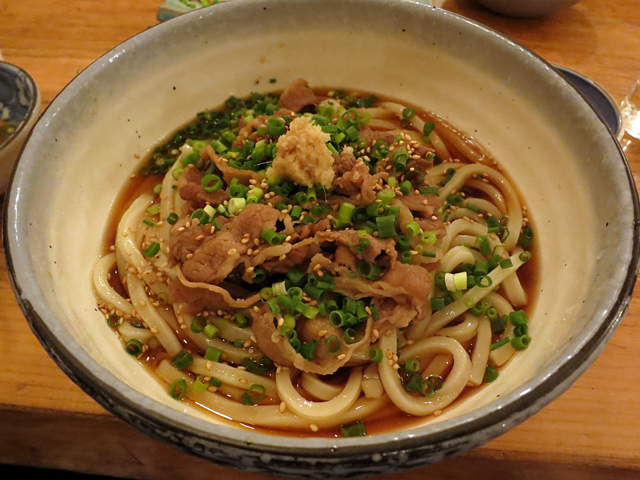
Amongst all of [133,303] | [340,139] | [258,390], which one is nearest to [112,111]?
[133,303]

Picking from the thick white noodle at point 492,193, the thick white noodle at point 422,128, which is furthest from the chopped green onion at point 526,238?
the thick white noodle at point 422,128

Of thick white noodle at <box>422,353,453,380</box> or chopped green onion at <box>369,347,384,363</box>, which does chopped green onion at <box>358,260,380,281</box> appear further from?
thick white noodle at <box>422,353,453,380</box>

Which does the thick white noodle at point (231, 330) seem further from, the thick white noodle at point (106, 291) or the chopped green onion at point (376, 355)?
the chopped green onion at point (376, 355)

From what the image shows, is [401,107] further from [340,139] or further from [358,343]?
[358,343]

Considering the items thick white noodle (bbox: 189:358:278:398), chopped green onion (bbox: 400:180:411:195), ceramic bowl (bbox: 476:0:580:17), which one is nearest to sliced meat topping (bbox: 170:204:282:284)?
thick white noodle (bbox: 189:358:278:398)

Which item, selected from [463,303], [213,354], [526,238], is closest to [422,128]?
→ [526,238]

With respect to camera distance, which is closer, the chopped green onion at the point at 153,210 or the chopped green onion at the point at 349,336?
the chopped green onion at the point at 349,336
